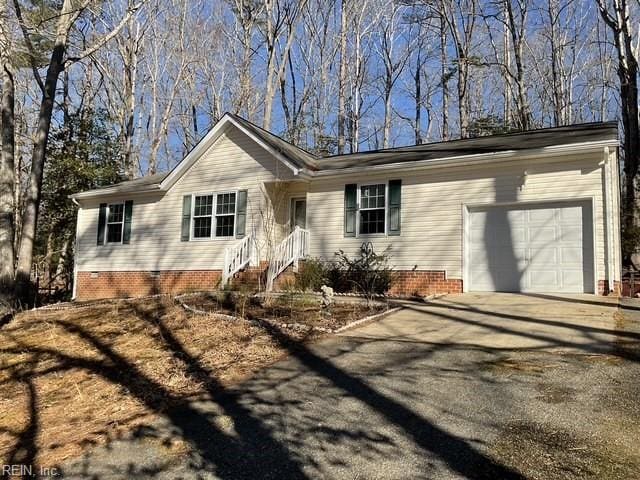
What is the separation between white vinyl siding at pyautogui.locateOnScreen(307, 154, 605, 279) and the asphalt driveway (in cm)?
465

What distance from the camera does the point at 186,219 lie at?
47.2 feet

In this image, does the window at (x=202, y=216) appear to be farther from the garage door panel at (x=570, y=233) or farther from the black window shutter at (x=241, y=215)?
the garage door panel at (x=570, y=233)

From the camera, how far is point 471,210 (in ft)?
35.5

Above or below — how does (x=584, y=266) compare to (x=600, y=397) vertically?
above

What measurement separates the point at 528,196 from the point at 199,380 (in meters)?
8.12

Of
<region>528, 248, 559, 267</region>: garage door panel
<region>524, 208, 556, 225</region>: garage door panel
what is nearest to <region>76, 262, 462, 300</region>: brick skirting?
<region>528, 248, 559, 267</region>: garage door panel

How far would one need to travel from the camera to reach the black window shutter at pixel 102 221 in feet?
53.1

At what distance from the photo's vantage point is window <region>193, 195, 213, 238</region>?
13984 mm

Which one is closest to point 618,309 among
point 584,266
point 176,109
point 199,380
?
point 584,266

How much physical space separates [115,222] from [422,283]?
10.9 metres

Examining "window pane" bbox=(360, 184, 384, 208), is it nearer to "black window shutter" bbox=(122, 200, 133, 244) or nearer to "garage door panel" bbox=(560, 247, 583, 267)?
"garage door panel" bbox=(560, 247, 583, 267)

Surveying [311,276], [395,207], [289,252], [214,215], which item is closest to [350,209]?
[395,207]

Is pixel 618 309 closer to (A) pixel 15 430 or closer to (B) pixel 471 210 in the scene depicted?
(B) pixel 471 210

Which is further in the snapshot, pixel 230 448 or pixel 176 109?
pixel 176 109
